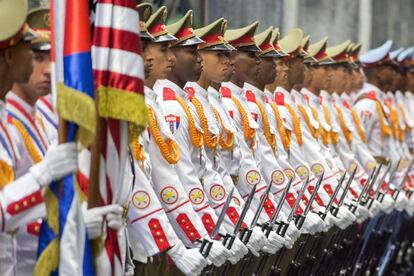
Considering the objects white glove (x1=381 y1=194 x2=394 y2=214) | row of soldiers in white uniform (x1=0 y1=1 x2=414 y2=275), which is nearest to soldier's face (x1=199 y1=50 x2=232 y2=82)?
row of soldiers in white uniform (x1=0 y1=1 x2=414 y2=275)

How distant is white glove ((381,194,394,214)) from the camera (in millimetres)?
13128

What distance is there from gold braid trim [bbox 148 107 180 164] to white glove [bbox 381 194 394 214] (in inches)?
200

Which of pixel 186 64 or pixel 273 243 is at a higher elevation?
pixel 186 64

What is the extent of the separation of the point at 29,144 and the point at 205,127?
2.65 meters

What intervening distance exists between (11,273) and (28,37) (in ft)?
3.17

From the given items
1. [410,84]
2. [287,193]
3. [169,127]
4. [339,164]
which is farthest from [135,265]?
[410,84]

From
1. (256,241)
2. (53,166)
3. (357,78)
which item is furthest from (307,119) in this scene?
(53,166)

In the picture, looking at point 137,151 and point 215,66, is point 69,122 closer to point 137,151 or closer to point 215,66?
point 137,151

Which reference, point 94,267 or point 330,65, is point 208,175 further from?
point 330,65

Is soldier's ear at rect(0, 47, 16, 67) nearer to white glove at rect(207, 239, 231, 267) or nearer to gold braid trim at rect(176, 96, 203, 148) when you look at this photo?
white glove at rect(207, 239, 231, 267)

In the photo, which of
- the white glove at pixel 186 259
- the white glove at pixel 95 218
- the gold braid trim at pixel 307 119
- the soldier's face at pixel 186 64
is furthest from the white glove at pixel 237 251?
the gold braid trim at pixel 307 119

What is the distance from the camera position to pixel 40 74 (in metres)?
6.60

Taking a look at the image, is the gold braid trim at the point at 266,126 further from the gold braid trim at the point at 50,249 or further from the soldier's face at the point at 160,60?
the gold braid trim at the point at 50,249

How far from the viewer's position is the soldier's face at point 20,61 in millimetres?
6172
